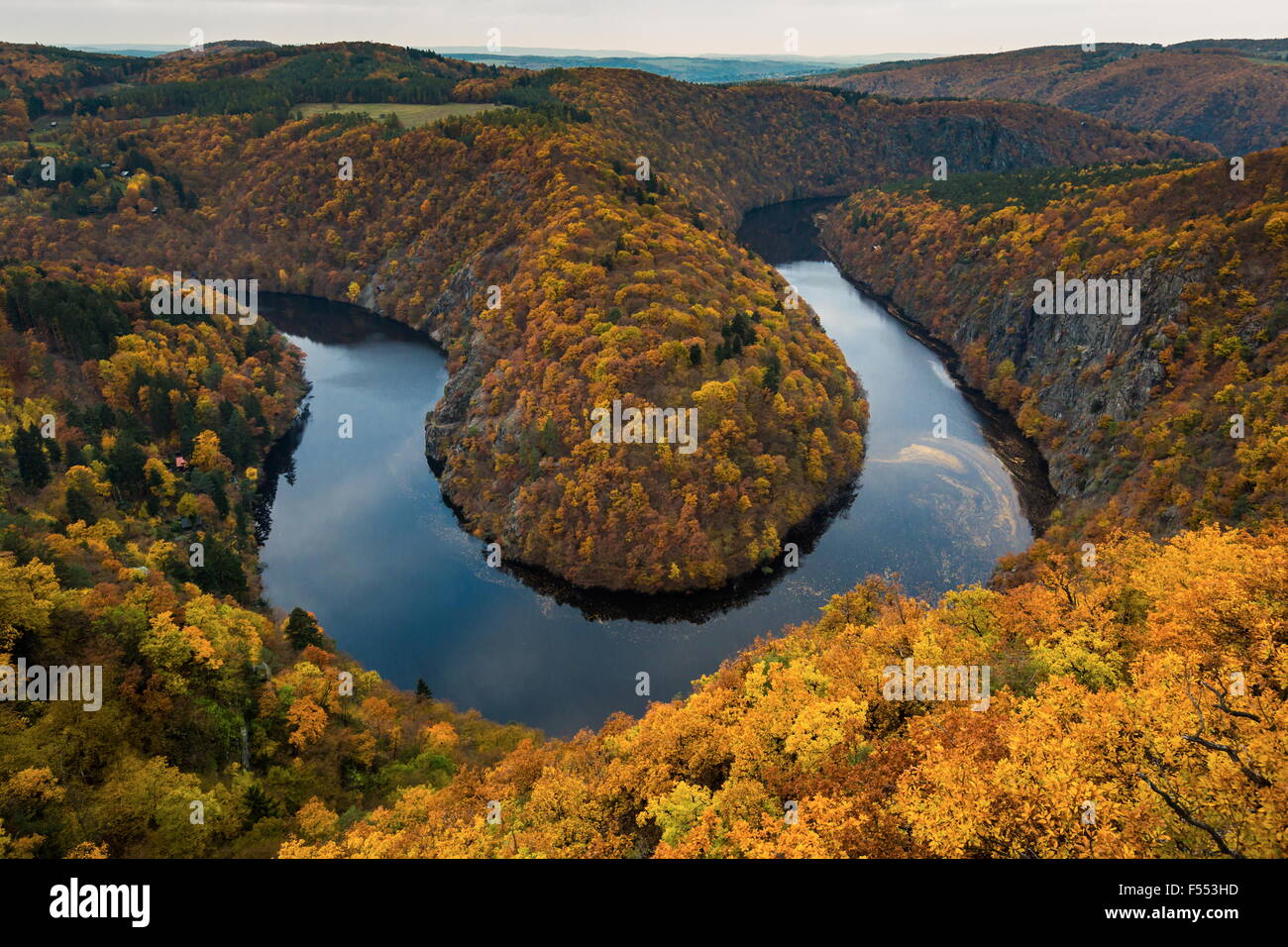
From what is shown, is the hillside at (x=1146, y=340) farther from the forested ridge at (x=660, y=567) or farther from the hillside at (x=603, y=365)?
the hillside at (x=603, y=365)

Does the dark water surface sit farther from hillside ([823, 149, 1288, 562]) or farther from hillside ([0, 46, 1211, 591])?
hillside ([823, 149, 1288, 562])

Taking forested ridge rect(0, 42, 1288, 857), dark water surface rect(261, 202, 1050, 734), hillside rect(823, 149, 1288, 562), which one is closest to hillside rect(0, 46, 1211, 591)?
forested ridge rect(0, 42, 1288, 857)

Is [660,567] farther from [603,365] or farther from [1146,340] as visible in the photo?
[1146,340]

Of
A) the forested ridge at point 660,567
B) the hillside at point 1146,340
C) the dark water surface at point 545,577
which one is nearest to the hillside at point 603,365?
the forested ridge at point 660,567

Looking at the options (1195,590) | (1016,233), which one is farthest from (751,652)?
(1016,233)

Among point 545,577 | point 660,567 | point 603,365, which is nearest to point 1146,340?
point 660,567

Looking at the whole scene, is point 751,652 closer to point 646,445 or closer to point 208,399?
point 646,445
